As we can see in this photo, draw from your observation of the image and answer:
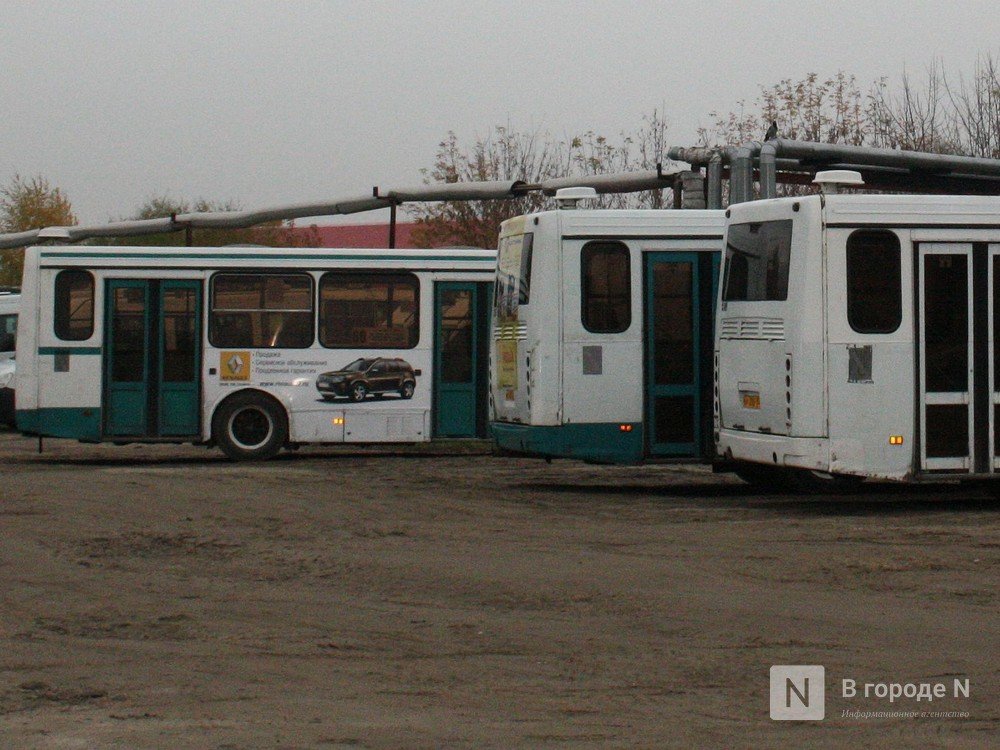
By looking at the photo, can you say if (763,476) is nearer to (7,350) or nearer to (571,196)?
(571,196)

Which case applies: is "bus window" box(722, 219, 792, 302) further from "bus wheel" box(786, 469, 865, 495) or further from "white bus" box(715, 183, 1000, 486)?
"bus wheel" box(786, 469, 865, 495)

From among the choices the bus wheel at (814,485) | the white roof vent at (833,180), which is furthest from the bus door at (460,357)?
the white roof vent at (833,180)

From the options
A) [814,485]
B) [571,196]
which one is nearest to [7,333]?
[571,196]

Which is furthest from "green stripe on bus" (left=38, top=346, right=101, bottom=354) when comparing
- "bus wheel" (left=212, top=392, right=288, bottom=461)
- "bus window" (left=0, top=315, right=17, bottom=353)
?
"bus window" (left=0, top=315, right=17, bottom=353)

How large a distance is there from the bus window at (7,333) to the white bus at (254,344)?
27.7 feet

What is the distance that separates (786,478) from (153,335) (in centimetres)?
815

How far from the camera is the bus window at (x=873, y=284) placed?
546 inches

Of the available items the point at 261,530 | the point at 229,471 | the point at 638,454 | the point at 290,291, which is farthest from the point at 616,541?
the point at 290,291

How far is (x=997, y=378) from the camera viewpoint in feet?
45.8

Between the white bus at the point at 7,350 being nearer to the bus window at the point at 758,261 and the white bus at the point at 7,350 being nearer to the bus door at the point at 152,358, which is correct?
the bus door at the point at 152,358

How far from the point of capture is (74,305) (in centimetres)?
1984

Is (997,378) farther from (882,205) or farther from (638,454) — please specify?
(638,454)

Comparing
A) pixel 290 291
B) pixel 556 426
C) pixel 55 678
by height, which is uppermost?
pixel 290 291

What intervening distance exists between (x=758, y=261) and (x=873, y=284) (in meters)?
1.10
